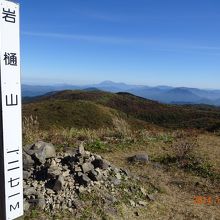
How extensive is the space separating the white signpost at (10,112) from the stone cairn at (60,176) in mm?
2499

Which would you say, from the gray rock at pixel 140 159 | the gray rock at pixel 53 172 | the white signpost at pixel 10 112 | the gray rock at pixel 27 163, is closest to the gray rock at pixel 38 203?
the gray rock at pixel 53 172

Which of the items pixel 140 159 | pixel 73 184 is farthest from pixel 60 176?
pixel 140 159

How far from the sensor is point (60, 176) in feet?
26.5

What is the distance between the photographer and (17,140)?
4773mm

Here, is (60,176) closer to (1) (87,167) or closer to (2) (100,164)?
(1) (87,167)

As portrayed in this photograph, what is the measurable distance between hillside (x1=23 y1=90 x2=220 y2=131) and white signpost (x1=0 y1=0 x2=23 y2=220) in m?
17.0

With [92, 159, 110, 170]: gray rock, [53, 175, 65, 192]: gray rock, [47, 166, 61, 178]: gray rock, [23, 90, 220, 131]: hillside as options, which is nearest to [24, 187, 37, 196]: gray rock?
[53, 175, 65, 192]: gray rock

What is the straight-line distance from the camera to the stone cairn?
297 inches

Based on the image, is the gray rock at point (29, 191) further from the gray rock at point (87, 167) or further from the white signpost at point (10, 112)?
the white signpost at point (10, 112)

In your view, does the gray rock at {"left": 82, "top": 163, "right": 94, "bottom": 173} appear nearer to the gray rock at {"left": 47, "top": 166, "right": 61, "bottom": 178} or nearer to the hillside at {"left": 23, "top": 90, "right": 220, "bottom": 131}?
the gray rock at {"left": 47, "top": 166, "right": 61, "bottom": 178}

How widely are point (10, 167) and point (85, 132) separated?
1131cm

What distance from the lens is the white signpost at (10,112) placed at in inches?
177

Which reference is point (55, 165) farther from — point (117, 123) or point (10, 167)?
point (117, 123)

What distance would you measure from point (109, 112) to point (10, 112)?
259ft
